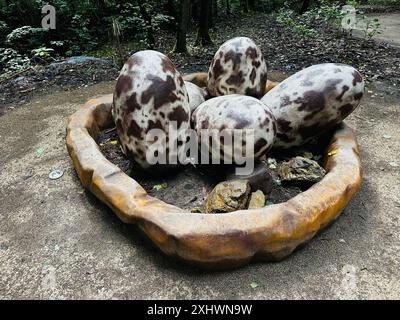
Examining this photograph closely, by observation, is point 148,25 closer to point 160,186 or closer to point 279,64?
point 279,64

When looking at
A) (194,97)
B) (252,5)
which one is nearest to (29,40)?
(194,97)

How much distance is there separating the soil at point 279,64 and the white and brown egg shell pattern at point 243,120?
7.90 feet

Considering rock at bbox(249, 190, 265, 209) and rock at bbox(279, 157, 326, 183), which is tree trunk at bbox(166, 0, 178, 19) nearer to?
rock at bbox(279, 157, 326, 183)

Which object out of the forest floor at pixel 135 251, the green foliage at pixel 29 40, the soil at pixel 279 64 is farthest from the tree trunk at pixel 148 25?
the forest floor at pixel 135 251

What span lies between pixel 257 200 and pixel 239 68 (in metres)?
0.98

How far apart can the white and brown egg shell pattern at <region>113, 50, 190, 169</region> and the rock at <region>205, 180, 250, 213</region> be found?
42cm

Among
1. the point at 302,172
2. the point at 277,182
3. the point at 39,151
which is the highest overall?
the point at 302,172

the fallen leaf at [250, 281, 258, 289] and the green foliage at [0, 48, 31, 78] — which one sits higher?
the fallen leaf at [250, 281, 258, 289]

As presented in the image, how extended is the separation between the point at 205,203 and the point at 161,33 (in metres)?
6.99

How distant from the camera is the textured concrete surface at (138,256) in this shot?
64.2 inches

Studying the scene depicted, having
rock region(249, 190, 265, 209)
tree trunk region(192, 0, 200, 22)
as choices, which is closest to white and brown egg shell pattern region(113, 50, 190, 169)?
rock region(249, 190, 265, 209)

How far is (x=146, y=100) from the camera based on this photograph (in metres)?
2.05

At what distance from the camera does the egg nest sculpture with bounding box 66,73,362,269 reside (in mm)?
1580

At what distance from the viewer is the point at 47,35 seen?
298 inches
